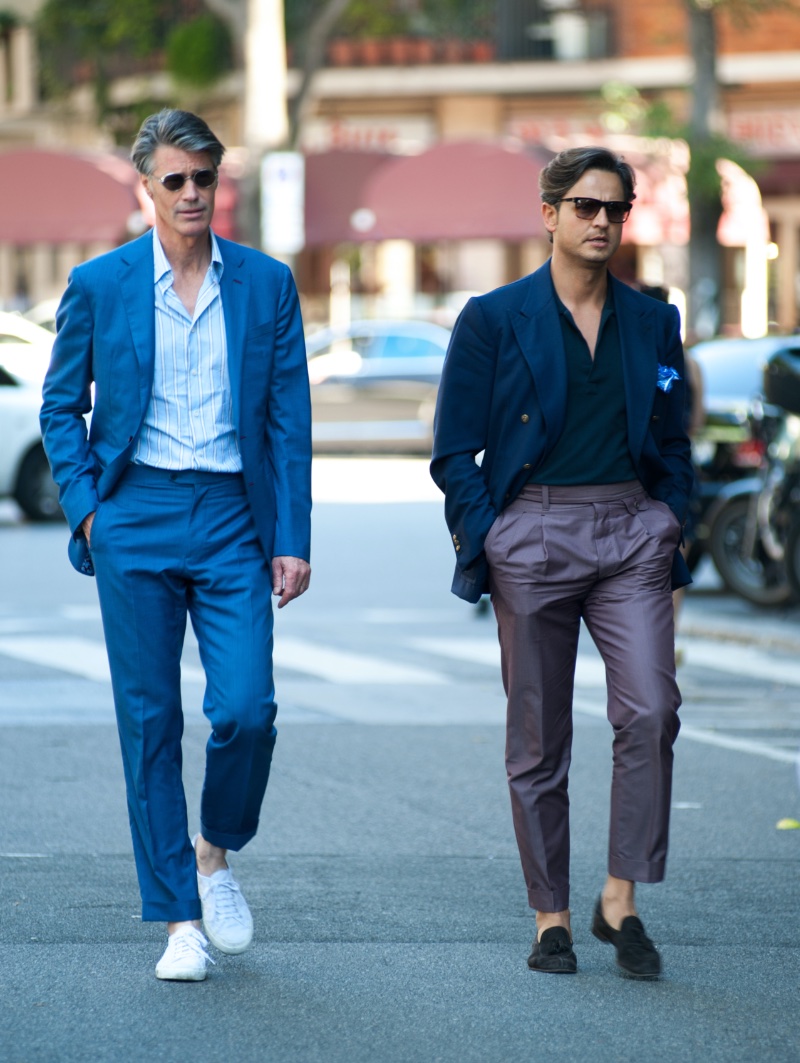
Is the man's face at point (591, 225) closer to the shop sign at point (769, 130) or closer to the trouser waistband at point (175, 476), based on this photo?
the trouser waistband at point (175, 476)

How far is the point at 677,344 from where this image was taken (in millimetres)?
5199

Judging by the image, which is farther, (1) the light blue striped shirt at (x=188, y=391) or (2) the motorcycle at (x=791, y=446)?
(2) the motorcycle at (x=791, y=446)

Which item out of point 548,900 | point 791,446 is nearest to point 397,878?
point 548,900

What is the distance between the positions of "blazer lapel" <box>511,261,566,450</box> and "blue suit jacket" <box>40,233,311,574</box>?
0.55m

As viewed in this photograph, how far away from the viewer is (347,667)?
10383 mm

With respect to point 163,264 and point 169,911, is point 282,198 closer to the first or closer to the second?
point 163,264

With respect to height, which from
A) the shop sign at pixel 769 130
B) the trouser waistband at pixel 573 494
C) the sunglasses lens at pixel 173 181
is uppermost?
the shop sign at pixel 769 130

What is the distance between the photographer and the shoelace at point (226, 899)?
5008mm

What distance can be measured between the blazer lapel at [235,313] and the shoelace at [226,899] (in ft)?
3.72

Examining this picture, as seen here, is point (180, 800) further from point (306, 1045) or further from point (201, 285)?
point (201, 285)

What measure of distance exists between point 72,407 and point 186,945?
1.31 metres

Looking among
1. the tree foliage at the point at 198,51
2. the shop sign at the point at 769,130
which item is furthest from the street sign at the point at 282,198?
the tree foliage at the point at 198,51

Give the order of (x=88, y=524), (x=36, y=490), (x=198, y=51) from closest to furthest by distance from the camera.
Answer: (x=88, y=524) < (x=36, y=490) < (x=198, y=51)

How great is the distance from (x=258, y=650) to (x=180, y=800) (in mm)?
409
